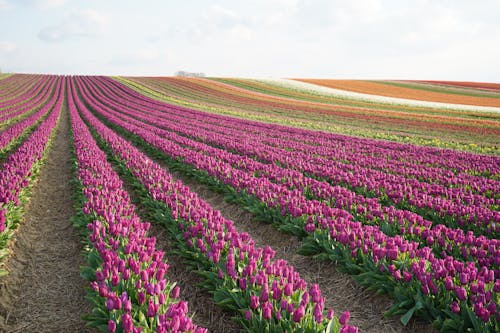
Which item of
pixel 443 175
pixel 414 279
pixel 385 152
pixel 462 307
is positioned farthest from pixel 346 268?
pixel 385 152

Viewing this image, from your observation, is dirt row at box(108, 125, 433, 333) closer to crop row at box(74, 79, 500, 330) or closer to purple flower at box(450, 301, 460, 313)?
crop row at box(74, 79, 500, 330)

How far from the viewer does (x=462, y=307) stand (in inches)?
156

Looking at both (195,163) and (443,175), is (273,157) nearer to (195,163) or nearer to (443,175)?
(195,163)

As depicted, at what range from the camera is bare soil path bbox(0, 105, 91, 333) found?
4.62 meters

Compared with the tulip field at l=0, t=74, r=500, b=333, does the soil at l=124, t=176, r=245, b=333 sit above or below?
below

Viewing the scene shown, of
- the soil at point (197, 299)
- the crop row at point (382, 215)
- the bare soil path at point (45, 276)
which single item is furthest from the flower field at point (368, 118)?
the bare soil path at point (45, 276)

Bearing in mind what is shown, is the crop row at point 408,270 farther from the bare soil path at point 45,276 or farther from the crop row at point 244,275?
the bare soil path at point 45,276

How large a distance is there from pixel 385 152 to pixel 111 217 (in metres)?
12.4

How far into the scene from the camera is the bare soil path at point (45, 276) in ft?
15.2

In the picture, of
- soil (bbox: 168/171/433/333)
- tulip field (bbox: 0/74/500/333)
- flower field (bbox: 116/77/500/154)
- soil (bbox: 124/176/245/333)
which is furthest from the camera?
flower field (bbox: 116/77/500/154)

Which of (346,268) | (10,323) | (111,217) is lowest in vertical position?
(10,323)

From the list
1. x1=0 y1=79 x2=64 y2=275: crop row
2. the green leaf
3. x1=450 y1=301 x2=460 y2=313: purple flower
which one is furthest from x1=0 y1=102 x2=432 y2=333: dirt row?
x1=450 y1=301 x2=460 y2=313: purple flower

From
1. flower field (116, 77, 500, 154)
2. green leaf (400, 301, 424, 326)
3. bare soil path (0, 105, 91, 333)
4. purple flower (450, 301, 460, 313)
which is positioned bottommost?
bare soil path (0, 105, 91, 333)

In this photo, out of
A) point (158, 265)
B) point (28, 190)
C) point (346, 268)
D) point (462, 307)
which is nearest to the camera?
point (462, 307)
